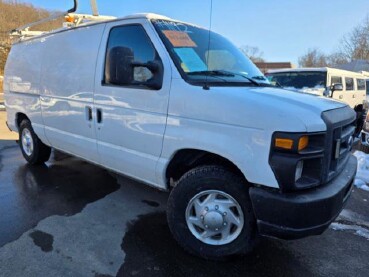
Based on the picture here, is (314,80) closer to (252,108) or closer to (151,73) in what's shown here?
(151,73)

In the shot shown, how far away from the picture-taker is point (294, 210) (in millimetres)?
2490

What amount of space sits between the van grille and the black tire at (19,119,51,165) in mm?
4508

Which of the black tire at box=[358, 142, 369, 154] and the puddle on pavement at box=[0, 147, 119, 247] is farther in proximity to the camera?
the black tire at box=[358, 142, 369, 154]

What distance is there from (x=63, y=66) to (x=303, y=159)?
3.36 metres

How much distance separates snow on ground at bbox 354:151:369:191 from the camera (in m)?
5.41

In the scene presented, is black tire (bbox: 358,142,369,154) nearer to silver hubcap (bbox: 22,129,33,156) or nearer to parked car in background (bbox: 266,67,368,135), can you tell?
parked car in background (bbox: 266,67,368,135)

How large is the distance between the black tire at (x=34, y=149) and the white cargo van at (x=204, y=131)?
1.35 m

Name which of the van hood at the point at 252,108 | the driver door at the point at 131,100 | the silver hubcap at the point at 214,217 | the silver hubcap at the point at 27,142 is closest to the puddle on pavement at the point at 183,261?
the silver hubcap at the point at 214,217

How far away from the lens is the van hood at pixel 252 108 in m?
2.48

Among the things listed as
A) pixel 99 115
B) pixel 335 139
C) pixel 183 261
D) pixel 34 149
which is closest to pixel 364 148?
pixel 335 139

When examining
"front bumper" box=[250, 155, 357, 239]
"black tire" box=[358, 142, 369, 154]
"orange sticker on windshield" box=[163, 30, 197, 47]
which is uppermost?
"orange sticker on windshield" box=[163, 30, 197, 47]

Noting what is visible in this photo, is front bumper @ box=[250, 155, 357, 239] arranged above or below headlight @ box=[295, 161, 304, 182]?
below

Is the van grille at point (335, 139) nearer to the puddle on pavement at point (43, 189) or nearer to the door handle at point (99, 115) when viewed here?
the door handle at point (99, 115)

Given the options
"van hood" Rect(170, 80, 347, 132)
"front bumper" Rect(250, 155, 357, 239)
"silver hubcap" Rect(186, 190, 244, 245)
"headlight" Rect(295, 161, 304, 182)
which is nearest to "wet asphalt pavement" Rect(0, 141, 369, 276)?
"silver hubcap" Rect(186, 190, 244, 245)
